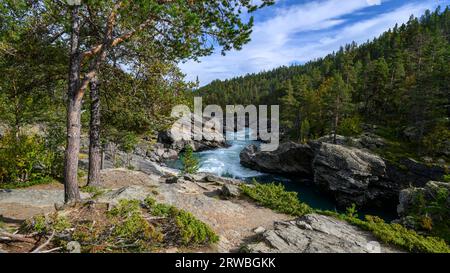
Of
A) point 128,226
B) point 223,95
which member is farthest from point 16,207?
point 223,95

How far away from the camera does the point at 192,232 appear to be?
303 inches

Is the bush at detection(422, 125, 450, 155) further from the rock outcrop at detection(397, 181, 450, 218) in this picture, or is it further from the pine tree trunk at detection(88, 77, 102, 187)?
the pine tree trunk at detection(88, 77, 102, 187)

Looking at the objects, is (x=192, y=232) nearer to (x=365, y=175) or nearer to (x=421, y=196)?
(x=421, y=196)

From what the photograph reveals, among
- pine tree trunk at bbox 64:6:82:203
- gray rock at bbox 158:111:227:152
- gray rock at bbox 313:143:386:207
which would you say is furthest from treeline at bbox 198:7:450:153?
gray rock at bbox 158:111:227:152

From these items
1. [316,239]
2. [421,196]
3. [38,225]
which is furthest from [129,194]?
[421,196]

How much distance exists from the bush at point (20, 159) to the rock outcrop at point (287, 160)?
33336 millimetres

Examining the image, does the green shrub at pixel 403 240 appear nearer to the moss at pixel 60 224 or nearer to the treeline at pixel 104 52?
the treeline at pixel 104 52

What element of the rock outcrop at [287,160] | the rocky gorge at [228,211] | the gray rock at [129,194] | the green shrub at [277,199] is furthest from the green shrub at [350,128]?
the gray rock at [129,194]

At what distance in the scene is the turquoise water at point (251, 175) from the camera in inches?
1238

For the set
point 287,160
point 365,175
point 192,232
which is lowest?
point 365,175

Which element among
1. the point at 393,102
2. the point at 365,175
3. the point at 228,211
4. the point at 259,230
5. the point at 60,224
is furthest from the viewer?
the point at 393,102

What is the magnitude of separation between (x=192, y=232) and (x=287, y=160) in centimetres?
3721

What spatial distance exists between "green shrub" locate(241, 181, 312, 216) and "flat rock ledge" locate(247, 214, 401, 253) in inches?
91.1
